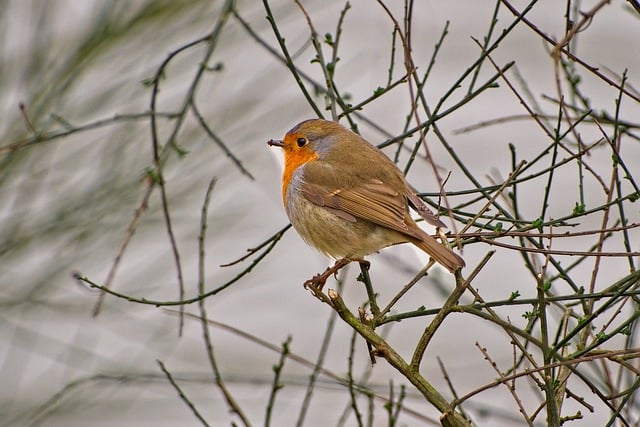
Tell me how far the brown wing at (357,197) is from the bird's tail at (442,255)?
388 millimetres

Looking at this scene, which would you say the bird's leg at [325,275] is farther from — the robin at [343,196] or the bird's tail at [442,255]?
the bird's tail at [442,255]

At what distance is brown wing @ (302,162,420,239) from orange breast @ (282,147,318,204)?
93 millimetres

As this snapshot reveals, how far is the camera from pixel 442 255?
10.9 ft

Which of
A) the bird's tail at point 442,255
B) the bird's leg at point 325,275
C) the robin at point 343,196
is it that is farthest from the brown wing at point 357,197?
the bird's tail at point 442,255

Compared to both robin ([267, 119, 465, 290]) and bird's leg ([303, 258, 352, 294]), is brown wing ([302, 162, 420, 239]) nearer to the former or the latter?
robin ([267, 119, 465, 290])

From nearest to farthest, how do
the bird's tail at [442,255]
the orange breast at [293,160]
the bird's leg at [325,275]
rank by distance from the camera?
the bird's tail at [442,255] < the bird's leg at [325,275] < the orange breast at [293,160]

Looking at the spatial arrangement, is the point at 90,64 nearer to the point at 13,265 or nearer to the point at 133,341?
the point at 13,265

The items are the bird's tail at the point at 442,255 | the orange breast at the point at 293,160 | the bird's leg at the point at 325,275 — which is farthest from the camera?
the orange breast at the point at 293,160

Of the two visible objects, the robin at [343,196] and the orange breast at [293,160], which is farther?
the orange breast at [293,160]

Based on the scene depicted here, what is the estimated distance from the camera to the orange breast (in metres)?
4.71

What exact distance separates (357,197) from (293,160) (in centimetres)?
56

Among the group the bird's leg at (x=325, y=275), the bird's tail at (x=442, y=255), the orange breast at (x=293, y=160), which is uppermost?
the orange breast at (x=293, y=160)

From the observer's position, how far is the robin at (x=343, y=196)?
4203 millimetres

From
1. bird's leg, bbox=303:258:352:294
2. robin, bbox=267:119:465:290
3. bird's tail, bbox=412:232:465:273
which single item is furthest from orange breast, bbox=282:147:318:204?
bird's tail, bbox=412:232:465:273
